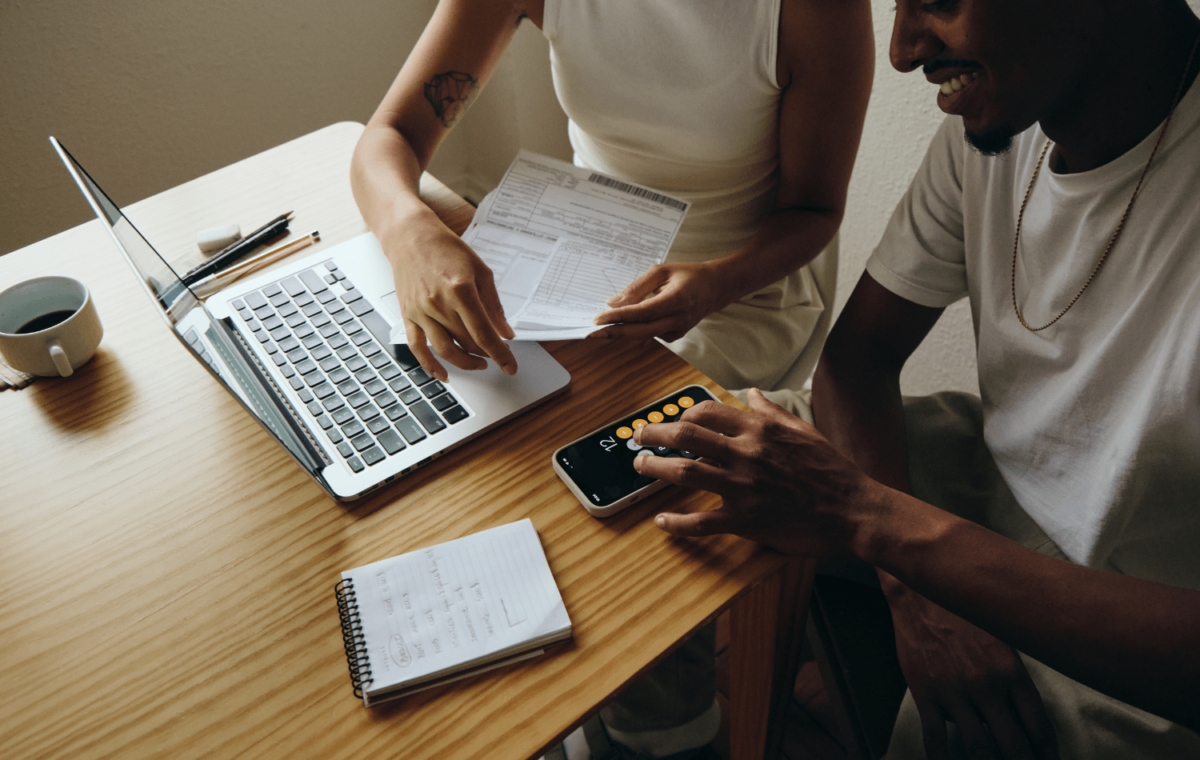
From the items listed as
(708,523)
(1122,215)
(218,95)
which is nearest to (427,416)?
(708,523)

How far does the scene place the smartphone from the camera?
0.64 m

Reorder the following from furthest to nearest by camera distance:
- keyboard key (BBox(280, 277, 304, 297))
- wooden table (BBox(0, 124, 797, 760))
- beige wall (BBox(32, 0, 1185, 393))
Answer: beige wall (BBox(32, 0, 1185, 393)) → keyboard key (BBox(280, 277, 304, 297)) → wooden table (BBox(0, 124, 797, 760))

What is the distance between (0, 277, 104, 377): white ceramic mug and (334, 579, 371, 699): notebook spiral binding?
425 mm

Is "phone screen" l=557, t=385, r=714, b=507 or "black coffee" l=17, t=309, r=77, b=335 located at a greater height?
"phone screen" l=557, t=385, r=714, b=507

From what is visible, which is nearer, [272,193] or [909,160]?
[272,193]

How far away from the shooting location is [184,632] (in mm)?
572

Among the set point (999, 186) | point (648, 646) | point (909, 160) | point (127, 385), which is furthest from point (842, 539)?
point (909, 160)

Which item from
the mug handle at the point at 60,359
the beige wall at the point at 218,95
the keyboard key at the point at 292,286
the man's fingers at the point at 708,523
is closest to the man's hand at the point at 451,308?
the keyboard key at the point at 292,286

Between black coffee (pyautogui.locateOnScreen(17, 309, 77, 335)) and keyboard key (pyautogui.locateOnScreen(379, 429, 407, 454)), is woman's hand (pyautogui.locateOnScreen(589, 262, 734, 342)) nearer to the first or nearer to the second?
keyboard key (pyautogui.locateOnScreen(379, 429, 407, 454))

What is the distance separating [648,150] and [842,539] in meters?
0.66

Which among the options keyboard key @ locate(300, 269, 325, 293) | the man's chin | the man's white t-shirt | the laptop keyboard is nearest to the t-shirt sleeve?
the man's white t-shirt

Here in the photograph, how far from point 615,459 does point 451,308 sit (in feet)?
0.75

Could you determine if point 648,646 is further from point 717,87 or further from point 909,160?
point 909,160

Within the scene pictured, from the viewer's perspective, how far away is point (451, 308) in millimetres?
738
